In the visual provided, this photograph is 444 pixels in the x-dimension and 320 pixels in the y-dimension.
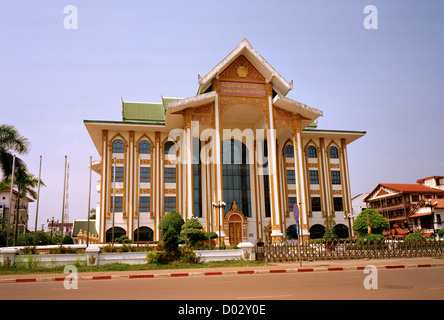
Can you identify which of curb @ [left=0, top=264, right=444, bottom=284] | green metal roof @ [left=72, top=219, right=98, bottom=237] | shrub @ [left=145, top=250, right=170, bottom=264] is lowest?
curb @ [left=0, top=264, right=444, bottom=284]

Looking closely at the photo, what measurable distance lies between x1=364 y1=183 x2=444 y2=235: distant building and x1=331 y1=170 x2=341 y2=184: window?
2018cm

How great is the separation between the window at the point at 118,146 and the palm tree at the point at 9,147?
23.0ft

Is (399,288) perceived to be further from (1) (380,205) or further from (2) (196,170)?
(1) (380,205)

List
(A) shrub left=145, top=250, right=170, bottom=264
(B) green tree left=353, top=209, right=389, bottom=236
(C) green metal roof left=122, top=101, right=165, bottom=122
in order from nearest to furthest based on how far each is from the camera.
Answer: (A) shrub left=145, top=250, right=170, bottom=264 → (B) green tree left=353, top=209, right=389, bottom=236 → (C) green metal roof left=122, top=101, right=165, bottom=122

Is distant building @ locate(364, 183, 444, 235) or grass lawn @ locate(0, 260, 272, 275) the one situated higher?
distant building @ locate(364, 183, 444, 235)

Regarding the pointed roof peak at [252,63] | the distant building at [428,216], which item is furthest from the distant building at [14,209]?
the distant building at [428,216]

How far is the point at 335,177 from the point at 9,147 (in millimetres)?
25935

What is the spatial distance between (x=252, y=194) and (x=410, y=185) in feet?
114

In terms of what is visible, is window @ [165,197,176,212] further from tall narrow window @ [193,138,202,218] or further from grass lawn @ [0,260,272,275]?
grass lawn @ [0,260,272,275]

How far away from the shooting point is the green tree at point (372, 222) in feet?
89.0

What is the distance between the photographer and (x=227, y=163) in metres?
30.7

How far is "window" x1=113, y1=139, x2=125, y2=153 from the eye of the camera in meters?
29.5

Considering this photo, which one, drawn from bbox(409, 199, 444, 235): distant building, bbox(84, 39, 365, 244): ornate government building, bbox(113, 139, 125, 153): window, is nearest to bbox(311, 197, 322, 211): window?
bbox(84, 39, 365, 244): ornate government building
